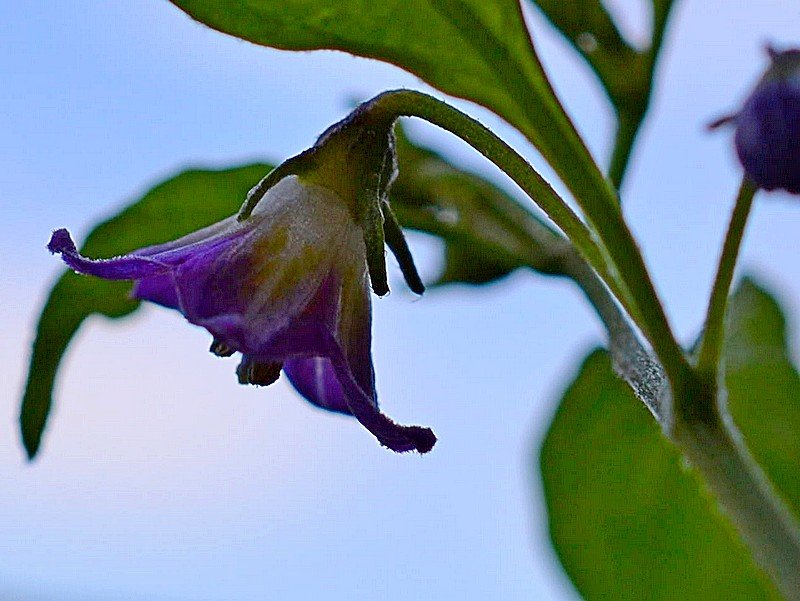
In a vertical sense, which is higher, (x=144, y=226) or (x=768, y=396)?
(x=144, y=226)

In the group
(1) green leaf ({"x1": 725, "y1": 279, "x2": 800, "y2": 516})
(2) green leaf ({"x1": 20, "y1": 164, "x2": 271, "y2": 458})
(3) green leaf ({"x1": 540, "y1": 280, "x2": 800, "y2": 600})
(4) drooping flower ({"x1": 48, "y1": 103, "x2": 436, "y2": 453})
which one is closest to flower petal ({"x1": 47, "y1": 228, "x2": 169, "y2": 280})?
(4) drooping flower ({"x1": 48, "y1": 103, "x2": 436, "y2": 453})

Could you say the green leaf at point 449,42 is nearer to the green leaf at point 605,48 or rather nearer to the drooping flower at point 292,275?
the drooping flower at point 292,275

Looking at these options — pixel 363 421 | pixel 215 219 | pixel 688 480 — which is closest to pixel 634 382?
pixel 363 421

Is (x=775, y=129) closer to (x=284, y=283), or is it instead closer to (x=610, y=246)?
(x=610, y=246)

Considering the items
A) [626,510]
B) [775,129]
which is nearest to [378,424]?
[775,129]

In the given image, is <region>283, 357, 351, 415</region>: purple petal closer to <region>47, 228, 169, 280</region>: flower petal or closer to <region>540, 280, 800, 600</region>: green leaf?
<region>47, 228, 169, 280</region>: flower petal

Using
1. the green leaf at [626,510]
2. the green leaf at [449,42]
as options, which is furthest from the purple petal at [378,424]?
the green leaf at [626,510]
